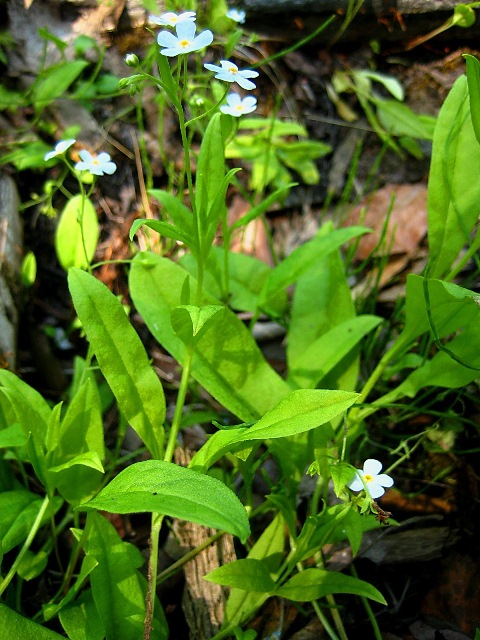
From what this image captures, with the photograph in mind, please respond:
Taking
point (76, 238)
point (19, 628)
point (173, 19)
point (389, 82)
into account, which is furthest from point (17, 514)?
point (389, 82)

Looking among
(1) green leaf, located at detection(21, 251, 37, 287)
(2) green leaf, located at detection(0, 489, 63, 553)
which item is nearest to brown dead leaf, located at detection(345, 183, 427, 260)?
(1) green leaf, located at detection(21, 251, 37, 287)

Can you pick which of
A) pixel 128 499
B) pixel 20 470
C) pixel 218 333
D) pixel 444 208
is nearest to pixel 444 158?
pixel 444 208

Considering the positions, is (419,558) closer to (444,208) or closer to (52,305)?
(444,208)

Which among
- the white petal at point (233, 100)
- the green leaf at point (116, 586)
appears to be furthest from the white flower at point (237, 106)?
the green leaf at point (116, 586)

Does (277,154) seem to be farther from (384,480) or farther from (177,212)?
(384,480)

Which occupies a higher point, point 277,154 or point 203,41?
point 203,41

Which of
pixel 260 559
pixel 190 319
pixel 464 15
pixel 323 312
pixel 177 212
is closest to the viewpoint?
pixel 190 319
